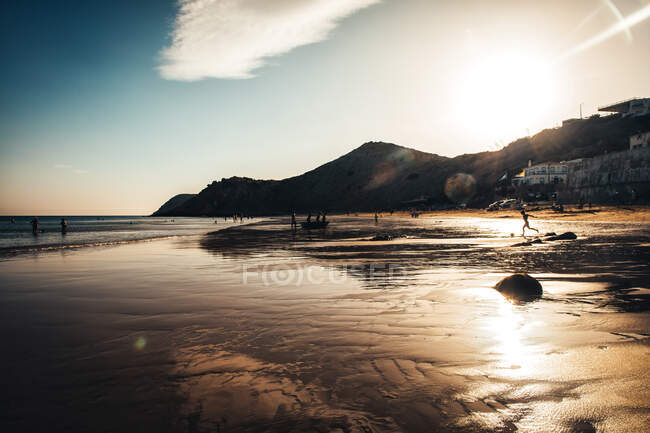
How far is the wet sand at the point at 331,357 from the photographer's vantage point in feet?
10.7

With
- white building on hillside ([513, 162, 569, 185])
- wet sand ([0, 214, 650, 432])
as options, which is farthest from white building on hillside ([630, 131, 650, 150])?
wet sand ([0, 214, 650, 432])

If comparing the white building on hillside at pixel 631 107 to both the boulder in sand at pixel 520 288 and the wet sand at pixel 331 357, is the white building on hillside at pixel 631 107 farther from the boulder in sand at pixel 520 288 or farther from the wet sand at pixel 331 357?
the boulder in sand at pixel 520 288

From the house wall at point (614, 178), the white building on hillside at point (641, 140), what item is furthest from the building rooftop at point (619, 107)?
the house wall at point (614, 178)

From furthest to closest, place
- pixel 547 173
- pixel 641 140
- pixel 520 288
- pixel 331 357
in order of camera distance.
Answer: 1. pixel 547 173
2. pixel 641 140
3. pixel 520 288
4. pixel 331 357

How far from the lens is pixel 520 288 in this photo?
7.95 m

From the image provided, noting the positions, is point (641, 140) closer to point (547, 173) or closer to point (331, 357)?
point (547, 173)

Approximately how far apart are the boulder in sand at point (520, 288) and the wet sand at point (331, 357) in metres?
0.24

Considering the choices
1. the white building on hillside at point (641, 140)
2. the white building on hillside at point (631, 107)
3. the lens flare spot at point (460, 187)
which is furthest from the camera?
the lens flare spot at point (460, 187)

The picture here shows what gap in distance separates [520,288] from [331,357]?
17.8 ft

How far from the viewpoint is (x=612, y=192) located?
1984 inches

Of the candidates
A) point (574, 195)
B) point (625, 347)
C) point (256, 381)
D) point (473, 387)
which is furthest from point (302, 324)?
point (574, 195)

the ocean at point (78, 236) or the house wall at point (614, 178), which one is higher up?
the house wall at point (614, 178)

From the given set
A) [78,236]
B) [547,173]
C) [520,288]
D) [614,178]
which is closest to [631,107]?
[547,173]

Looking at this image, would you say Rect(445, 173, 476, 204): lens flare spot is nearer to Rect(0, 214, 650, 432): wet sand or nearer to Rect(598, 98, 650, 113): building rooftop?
Rect(598, 98, 650, 113): building rooftop
